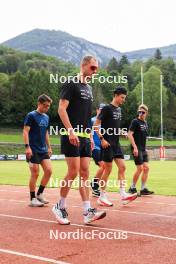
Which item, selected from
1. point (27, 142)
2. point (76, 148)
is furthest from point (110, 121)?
point (76, 148)

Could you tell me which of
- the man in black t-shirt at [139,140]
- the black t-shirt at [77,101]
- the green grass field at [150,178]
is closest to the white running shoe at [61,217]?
the black t-shirt at [77,101]

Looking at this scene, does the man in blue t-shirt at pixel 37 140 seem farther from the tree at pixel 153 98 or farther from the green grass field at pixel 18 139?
the tree at pixel 153 98

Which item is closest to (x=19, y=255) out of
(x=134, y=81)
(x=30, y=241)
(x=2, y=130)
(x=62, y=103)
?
(x=30, y=241)

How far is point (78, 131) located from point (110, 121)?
2416mm

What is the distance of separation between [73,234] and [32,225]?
91cm

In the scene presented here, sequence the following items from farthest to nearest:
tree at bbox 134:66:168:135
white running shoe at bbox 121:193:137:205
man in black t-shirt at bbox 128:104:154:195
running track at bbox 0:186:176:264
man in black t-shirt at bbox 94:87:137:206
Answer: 1. tree at bbox 134:66:168:135
2. man in black t-shirt at bbox 128:104:154:195
3. man in black t-shirt at bbox 94:87:137:206
4. white running shoe at bbox 121:193:137:205
5. running track at bbox 0:186:176:264

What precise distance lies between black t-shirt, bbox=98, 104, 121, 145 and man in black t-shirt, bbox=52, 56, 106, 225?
207 centimetres

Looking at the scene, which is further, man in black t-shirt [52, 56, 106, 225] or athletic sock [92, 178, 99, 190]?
athletic sock [92, 178, 99, 190]

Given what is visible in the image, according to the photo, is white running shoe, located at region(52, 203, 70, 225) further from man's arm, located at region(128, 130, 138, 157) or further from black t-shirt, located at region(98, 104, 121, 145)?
man's arm, located at region(128, 130, 138, 157)

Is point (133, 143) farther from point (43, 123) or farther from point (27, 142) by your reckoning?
point (27, 142)

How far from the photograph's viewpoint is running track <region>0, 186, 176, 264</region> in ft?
17.0

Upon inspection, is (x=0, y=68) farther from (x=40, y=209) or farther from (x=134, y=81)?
(x=40, y=209)

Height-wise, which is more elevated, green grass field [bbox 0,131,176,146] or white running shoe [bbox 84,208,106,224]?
white running shoe [bbox 84,208,106,224]

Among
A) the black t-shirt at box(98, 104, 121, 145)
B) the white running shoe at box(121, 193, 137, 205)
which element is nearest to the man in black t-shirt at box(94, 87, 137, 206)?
the black t-shirt at box(98, 104, 121, 145)
